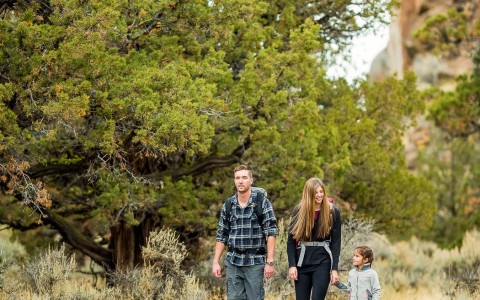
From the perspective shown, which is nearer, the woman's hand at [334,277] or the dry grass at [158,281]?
the woman's hand at [334,277]

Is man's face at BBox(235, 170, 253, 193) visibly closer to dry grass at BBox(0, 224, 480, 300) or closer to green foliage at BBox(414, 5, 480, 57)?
dry grass at BBox(0, 224, 480, 300)

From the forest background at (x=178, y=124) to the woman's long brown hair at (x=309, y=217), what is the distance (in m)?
3.52

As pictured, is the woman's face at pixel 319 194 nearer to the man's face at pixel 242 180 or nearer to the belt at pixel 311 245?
the belt at pixel 311 245

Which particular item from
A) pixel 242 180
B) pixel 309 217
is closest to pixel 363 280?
pixel 309 217

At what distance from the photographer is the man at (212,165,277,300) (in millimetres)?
7781

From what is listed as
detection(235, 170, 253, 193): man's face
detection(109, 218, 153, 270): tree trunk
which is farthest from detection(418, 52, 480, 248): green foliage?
detection(235, 170, 253, 193): man's face

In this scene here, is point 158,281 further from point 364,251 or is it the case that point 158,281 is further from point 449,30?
point 449,30

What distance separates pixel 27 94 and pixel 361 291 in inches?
207

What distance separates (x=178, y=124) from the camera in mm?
10812

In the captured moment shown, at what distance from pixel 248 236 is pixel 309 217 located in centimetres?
63

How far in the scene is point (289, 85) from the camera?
14289 mm

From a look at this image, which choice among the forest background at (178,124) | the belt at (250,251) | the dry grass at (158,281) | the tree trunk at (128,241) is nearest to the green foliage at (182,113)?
the forest background at (178,124)

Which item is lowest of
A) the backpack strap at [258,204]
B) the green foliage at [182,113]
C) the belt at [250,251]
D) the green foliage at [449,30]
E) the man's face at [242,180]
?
the belt at [250,251]

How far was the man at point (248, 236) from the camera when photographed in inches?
306
